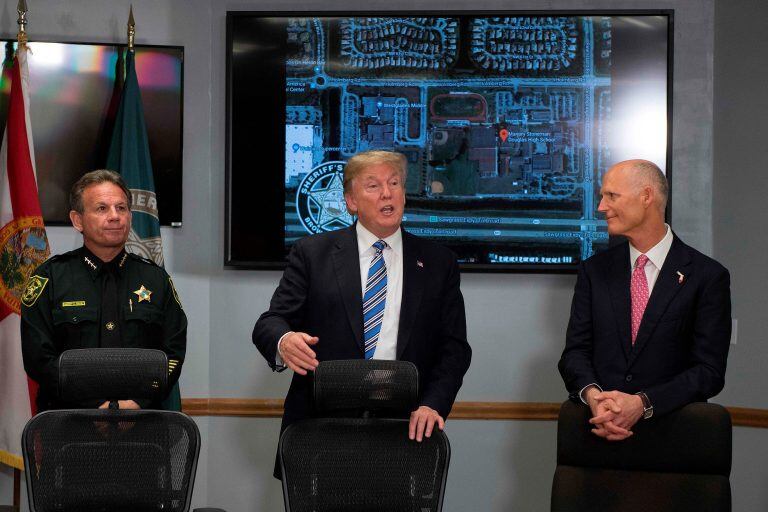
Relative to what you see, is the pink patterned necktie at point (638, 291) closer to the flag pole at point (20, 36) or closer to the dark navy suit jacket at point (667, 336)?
the dark navy suit jacket at point (667, 336)

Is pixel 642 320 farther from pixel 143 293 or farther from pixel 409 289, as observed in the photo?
pixel 143 293

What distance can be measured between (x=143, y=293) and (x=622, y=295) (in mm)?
1558

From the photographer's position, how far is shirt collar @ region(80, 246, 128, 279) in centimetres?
310

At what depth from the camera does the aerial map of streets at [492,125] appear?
4129mm

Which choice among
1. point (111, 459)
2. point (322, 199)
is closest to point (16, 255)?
point (322, 199)

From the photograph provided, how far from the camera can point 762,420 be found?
398 cm

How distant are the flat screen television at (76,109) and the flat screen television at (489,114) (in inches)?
20.8

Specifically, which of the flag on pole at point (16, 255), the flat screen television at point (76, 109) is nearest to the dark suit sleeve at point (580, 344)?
the flat screen television at point (76, 109)

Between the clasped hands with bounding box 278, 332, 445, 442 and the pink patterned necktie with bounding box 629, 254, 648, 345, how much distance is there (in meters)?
0.72

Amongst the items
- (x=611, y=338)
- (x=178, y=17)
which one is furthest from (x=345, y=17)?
(x=611, y=338)

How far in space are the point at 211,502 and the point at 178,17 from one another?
2.18 meters

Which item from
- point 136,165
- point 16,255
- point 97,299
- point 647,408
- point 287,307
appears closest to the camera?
point 647,408

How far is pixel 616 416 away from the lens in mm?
2715

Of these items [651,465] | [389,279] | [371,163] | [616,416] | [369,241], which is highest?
[371,163]
